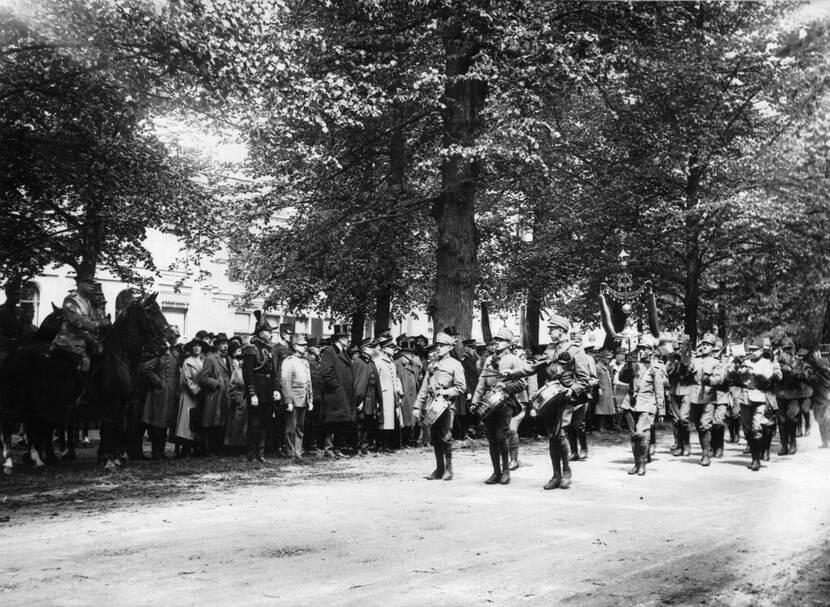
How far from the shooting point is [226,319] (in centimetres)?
4825

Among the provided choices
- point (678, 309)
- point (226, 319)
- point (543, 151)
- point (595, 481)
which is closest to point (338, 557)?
point (595, 481)

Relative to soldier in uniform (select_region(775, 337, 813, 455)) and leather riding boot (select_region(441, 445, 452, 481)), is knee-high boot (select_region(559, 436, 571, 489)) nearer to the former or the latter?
leather riding boot (select_region(441, 445, 452, 481))

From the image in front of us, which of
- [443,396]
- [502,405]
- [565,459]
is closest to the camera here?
[565,459]

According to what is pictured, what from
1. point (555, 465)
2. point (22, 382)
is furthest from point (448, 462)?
point (22, 382)

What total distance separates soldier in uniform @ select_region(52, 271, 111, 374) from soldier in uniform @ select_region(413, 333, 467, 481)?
4576 mm

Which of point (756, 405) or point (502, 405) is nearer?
point (502, 405)

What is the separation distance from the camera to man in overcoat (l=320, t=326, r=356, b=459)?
51.3 feet

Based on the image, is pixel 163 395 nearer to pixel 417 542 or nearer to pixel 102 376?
pixel 102 376

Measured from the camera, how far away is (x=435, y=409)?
12.6m

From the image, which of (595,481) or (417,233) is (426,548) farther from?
(417,233)

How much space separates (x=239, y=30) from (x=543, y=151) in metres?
8.23

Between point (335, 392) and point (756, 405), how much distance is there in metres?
6.91

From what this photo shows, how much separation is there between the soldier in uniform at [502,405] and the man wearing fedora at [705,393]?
433 cm

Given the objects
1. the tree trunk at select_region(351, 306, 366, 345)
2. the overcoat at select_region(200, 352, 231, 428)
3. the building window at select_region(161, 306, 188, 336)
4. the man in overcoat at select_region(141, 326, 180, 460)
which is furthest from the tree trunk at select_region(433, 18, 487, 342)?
the building window at select_region(161, 306, 188, 336)
